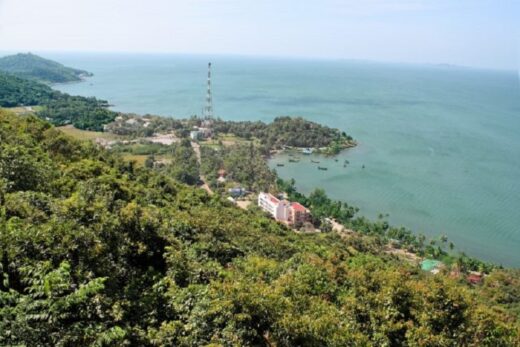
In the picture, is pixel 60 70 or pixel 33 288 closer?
pixel 33 288

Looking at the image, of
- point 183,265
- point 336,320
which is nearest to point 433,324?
point 336,320

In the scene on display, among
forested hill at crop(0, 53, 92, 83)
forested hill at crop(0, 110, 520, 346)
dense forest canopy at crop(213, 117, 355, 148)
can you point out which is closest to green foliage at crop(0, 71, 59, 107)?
dense forest canopy at crop(213, 117, 355, 148)

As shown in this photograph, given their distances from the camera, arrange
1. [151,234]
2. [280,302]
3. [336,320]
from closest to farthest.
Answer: [280,302]
[336,320]
[151,234]

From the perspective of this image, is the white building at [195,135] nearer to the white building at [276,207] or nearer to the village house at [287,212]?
the white building at [276,207]

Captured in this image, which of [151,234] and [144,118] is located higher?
[151,234]

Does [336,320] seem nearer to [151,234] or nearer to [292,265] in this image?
[292,265]

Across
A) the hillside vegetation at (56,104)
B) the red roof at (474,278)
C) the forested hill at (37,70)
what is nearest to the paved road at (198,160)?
the hillside vegetation at (56,104)

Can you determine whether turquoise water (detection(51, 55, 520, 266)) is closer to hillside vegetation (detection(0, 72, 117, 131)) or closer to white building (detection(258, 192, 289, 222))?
white building (detection(258, 192, 289, 222))

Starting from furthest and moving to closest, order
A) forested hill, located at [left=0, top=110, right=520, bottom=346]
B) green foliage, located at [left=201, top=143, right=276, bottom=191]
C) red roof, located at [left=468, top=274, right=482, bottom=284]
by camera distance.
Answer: green foliage, located at [left=201, top=143, right=276, bottom=191]
red roof, located at [left=468, top=274, right=482, bottom=284]
forested hill, located at [left=0, top=110, right=520, bottom=346]
